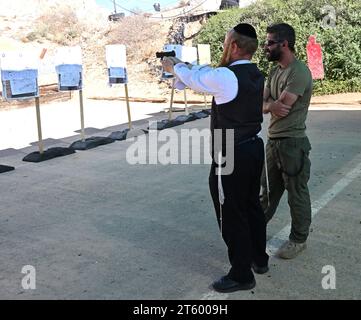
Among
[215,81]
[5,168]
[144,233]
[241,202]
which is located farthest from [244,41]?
[5,168]

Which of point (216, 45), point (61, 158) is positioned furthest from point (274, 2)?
point (61, 158)

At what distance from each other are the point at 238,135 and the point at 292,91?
0.65m

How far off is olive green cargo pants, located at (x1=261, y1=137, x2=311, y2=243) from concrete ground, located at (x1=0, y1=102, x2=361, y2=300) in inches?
11.7

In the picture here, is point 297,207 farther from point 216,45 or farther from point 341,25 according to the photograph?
point 216,45

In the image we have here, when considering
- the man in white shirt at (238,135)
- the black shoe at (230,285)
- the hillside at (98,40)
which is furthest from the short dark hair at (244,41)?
the hillside at (98,40)

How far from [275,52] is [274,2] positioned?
597 inches

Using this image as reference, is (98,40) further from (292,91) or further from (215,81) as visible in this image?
(215,81)

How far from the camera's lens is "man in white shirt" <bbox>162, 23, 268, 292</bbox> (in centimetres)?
274

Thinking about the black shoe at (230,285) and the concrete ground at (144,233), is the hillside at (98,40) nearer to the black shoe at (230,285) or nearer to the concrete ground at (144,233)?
the concrete ground at (144,233)

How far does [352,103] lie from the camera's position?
12562 mm

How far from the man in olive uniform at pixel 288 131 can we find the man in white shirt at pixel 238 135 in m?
0.44

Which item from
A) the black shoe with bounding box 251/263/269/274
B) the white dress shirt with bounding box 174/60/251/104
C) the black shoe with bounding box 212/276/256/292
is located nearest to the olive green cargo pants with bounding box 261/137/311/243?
the black shoe with bounding box 251/263/269/274

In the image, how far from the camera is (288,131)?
340cm

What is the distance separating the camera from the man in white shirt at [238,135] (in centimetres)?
274
